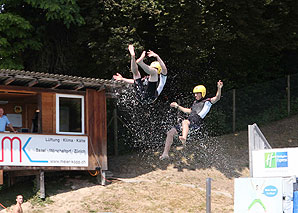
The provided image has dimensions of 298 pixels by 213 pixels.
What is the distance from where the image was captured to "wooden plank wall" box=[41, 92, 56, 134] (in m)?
20.2

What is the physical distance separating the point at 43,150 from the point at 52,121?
1.24 metres

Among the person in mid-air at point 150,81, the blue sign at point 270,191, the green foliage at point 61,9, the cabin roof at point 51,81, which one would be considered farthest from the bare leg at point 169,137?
Result: the green foliage at point 61,9

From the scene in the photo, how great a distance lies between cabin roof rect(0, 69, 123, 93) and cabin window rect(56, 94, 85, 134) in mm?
→ 399

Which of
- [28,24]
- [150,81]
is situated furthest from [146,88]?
[28,24]

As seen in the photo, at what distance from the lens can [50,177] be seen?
21.8 metres

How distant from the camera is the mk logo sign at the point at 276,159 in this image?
1516 centimetres

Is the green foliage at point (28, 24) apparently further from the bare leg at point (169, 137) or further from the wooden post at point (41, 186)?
the bare leg at point (169, 137)

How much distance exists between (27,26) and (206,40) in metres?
7.57

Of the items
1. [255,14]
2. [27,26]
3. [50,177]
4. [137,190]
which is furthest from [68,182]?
[255,14]

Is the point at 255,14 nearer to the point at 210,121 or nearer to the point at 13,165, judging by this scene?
the point at 210,121

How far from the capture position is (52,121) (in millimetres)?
20438

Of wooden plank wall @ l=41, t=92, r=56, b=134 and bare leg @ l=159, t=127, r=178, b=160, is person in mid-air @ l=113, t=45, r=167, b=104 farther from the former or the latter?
wooden plank wall @ l=41, t=92, r=56, b=134

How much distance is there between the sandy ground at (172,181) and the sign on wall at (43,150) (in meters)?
1.12

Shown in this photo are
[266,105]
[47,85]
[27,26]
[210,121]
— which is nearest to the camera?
[47,85]
